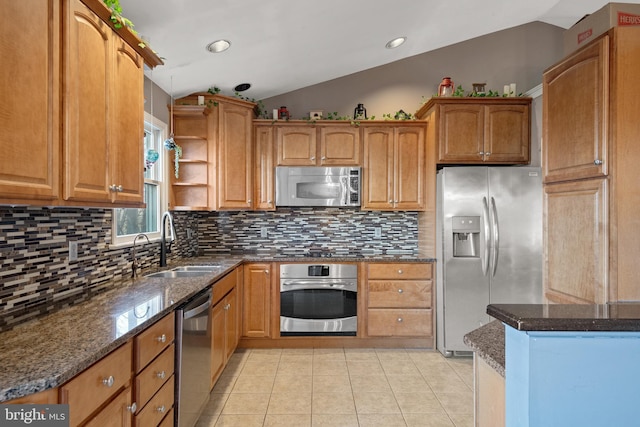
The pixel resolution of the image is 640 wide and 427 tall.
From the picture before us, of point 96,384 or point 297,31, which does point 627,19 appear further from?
point 96,384

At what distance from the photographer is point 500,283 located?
339cm

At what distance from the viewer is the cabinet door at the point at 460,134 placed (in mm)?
3562

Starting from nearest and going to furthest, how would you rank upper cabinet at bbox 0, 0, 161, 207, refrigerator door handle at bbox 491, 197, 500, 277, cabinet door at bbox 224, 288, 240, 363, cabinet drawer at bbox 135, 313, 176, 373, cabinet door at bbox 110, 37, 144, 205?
upper cabinet at bbox 0, 0, 161, 207
cabinet drawer at bbox 135, 313, 176, 373
cabinet door at bbox 110, 37, 144, 205
cabinet door at bbox 224, 288, 240, 363
refrigerator door handle at bbox 491, 197, 500, 277

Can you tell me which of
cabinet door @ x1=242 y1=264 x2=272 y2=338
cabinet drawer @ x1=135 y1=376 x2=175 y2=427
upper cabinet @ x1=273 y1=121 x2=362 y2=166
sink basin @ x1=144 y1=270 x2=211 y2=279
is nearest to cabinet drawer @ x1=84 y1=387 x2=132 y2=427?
cabinet drawer @ x1=135 y1=376 x2=175 y2=427

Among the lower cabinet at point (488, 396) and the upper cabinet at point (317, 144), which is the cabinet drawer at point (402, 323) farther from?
the lower cabinet at point (488, 396)

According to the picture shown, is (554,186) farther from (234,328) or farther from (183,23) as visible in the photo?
(234,328)

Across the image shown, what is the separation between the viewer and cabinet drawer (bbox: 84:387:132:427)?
1.20 metres

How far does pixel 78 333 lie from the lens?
1.34 m

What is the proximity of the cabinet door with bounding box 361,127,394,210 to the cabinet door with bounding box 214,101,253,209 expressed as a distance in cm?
119

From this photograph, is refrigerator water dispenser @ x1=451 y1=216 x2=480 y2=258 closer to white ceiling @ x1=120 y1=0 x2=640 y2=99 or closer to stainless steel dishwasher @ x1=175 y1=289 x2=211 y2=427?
white ceiling @ x1=120 y1=0 x2=640 y2=99

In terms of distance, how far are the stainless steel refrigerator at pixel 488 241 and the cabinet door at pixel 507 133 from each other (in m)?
0.24

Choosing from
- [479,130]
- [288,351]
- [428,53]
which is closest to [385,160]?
[479,130]

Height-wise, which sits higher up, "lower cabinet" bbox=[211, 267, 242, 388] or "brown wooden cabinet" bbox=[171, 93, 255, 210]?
"brown wooden cabinet" bbox=[171, 93, 255, 210]

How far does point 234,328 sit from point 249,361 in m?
0.36
